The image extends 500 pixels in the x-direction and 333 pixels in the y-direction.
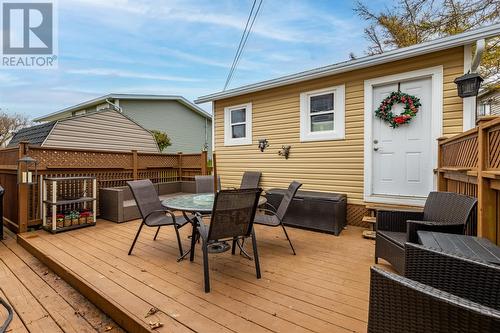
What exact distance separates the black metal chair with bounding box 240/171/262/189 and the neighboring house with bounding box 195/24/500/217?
15 cm

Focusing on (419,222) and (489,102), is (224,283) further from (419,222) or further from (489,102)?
(489,102)

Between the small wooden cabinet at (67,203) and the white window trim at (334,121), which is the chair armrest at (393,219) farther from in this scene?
the small wooden cabinet at (67,203)

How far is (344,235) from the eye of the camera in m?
4.20

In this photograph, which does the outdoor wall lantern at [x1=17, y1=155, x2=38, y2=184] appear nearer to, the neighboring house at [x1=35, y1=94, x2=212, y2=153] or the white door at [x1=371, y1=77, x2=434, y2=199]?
the white door at [x1=371, y1=77, x2=434, y2=199]

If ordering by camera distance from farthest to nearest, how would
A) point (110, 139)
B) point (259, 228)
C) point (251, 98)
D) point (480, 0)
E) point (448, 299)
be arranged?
1. point (110, 139)
2. point (480, 0)
3. point (251, 98)
4. point (259, 228)
5. point (448, 299)

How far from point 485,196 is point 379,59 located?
2893 mm

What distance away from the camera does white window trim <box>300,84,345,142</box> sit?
4.90m

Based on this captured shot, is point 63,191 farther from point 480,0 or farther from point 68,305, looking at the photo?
point 480,0

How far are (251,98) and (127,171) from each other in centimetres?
334

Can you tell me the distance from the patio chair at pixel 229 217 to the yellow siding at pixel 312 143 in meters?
2.81

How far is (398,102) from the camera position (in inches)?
171

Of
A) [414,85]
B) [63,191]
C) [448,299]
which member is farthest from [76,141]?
[448,299]

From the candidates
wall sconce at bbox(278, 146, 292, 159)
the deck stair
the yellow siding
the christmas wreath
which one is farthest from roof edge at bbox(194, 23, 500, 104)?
the deck stair
